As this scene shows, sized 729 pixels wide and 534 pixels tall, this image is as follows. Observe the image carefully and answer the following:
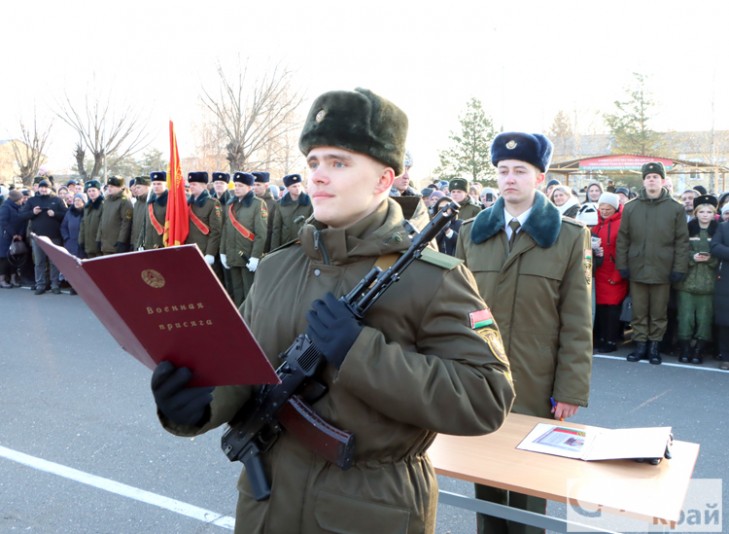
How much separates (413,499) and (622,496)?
92 cm

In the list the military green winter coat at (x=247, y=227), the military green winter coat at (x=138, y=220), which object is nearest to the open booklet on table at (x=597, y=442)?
the military green winter coat at (x=247, y=227)

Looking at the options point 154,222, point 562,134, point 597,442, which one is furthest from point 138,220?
point 562,134

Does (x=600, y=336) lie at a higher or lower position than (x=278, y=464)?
lower

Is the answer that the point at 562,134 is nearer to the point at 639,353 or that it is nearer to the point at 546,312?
the point at 639,353

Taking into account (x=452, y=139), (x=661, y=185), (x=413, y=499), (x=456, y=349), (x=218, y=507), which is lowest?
(x=218, y=507)

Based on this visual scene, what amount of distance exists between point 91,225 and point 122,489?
9.92m

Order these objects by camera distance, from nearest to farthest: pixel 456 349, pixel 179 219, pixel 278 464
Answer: pixel 456 349
pixel 278 464
pixel 179 219

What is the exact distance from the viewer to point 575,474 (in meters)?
2.48

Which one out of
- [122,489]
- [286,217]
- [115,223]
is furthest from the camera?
[115,223]

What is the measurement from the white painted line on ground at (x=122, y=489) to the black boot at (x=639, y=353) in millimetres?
5599

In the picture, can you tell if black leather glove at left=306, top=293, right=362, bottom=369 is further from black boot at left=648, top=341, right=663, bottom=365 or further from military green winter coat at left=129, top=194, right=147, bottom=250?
military green winter coat at left=129, top=194, right=147, bottom=250

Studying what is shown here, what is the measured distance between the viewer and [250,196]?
35.8ft

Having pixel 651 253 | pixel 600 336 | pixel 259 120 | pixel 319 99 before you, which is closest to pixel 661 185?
pixel 651 253

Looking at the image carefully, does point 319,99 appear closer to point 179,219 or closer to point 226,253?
point 179,219
